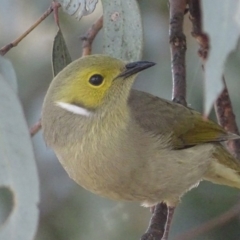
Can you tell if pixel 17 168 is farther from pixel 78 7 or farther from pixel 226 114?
pixel 226 114

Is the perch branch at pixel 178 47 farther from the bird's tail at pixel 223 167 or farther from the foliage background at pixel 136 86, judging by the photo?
the foliage background at pixel 136 86

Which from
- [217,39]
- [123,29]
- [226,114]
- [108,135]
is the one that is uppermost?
[217,39]

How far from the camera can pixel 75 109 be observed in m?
2.61

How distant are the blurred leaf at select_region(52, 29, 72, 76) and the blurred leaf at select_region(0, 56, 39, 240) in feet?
3.74

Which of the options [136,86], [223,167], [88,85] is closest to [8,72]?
[88,85]

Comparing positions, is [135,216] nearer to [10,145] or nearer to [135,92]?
[135,92]


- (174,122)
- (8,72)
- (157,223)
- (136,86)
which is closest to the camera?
(8,72)

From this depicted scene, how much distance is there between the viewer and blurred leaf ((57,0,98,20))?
257cm

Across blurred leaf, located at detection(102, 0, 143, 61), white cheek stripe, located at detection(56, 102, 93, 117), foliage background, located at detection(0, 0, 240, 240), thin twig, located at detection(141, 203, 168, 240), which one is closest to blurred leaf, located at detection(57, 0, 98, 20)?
→ blurred leaf, located at detection(102, 0, 143, 61)

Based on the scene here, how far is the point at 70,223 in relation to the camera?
4.20 meters

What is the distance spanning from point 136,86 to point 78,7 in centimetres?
177

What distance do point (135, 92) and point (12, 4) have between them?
1.89 metres

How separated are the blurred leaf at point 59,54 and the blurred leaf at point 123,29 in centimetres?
25

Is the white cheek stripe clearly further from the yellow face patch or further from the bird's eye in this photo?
the bird's eye
